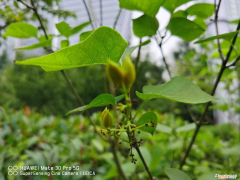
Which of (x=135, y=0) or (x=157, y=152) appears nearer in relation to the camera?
(x=135, y=0)

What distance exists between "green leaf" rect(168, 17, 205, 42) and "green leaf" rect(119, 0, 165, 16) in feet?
0.28

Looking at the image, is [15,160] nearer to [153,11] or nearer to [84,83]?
[153,11]

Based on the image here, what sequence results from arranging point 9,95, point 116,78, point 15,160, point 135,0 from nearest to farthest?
point 116,78
point 135,0
point 15,160
point 9,95

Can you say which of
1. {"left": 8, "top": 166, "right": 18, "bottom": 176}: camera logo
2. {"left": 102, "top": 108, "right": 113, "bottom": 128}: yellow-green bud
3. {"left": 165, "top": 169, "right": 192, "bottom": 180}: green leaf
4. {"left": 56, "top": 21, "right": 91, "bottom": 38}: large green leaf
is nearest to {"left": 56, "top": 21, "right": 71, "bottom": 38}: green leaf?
{"left": 56, "top": 21, "right": 91, "bottom": 38}: large green leaf

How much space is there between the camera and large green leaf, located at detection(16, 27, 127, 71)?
0.69ft

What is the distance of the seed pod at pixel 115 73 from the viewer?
0.58ft

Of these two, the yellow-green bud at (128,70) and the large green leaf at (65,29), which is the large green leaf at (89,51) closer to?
the yellow-green bud at (128,70)

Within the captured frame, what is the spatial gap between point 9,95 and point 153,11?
10175 millimetres

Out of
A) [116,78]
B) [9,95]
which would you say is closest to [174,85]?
[116,78]

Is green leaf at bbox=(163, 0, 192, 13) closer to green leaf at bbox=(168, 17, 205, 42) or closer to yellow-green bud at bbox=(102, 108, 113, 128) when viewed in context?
green leaf at bbox=(168, 17, 205, 42)

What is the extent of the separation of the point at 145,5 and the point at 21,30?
33cm

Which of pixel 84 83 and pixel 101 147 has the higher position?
pixel 101 147

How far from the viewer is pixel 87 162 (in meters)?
1.09

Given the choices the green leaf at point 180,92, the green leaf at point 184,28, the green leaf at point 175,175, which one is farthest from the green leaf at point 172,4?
the green leaf at point 175,175
